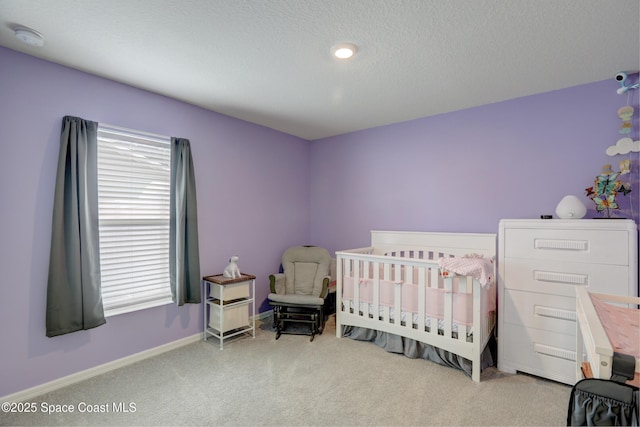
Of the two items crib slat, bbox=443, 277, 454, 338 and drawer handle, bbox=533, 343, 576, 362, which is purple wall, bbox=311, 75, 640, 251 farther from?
drawer handle, bbox=533, 343, 576, 362

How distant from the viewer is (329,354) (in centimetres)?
278

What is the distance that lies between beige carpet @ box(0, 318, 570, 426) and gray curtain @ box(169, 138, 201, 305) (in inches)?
23.3

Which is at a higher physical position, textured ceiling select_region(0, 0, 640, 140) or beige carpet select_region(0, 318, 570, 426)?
textured ceiling select_region(0, 0, 640, 140)

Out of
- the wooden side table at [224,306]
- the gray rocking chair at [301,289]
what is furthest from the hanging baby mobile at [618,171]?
the wooden side table at [224,306]

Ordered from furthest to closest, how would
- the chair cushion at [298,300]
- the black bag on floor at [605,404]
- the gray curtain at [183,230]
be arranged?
the chair cushion at [298,300], the gray curtain at [183,230], the black bag on floor at [605,404]

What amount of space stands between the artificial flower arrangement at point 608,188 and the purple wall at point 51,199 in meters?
3.18

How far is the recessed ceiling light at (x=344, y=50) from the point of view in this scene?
1.99 m

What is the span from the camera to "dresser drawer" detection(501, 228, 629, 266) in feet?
6.88

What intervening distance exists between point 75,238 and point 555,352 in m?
3.62

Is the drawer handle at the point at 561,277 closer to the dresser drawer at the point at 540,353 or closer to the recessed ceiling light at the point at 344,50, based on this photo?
the dresser drawer at the point at 540,353

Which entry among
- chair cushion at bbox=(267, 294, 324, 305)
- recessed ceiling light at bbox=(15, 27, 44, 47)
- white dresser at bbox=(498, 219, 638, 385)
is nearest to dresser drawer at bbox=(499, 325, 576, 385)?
white dresser at bbox=(498, 219, 638, 385)

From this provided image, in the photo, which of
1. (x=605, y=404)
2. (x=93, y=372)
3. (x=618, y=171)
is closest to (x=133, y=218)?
(x=93, y=372)

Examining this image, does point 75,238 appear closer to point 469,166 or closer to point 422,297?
point 422,297

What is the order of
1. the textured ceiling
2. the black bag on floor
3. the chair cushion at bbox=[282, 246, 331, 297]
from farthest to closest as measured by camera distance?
the chair cushion at bbox=[282, 246, 331, 297]
the textured ceiling
the black bag on floor
